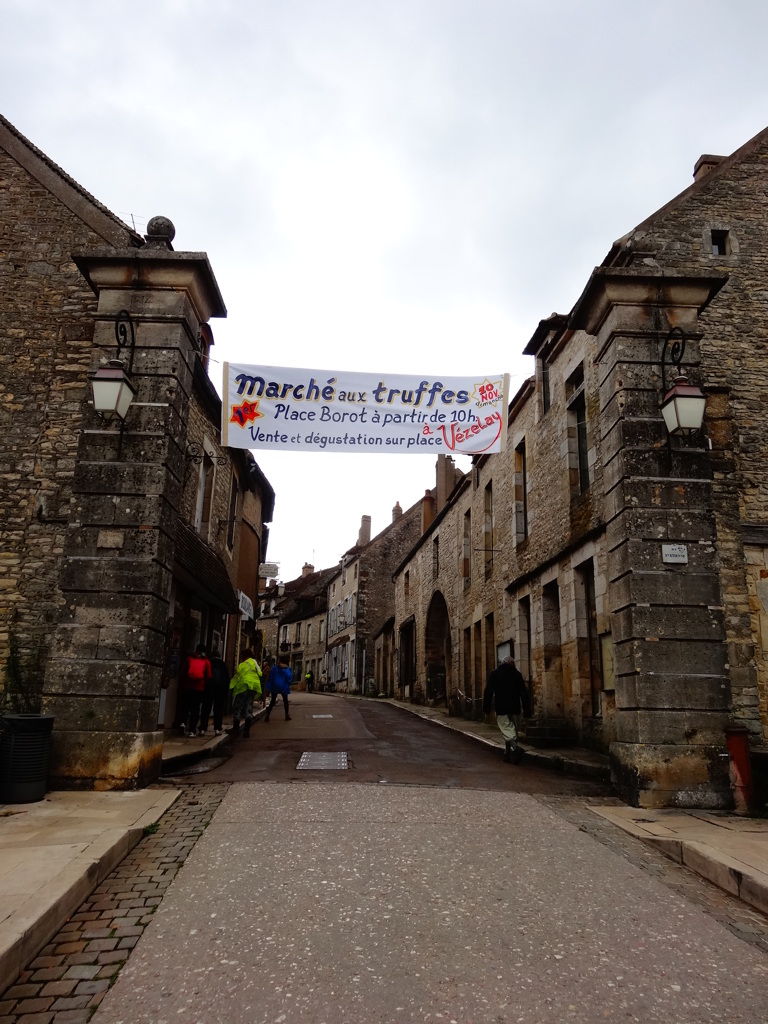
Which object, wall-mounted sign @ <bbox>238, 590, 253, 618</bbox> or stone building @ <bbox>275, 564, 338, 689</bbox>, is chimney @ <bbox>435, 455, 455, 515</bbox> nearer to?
wall-mounted sign @ <bbox>238, 590, 253, 618</bbox>

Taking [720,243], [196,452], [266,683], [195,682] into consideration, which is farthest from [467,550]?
[195,682]

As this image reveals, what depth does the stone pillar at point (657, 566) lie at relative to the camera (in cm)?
637

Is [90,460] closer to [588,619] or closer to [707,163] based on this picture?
[588,619]

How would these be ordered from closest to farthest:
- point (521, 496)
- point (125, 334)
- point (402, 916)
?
point (402, 916)
point (125, 334)
point (521, 496)

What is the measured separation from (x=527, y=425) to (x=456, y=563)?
6.50 m

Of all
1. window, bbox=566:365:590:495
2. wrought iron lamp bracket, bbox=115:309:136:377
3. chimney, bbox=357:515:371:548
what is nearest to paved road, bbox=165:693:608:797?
wrought iron lamp bracket, bbox=115:309:136:377

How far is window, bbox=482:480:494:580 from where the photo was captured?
1797 cm

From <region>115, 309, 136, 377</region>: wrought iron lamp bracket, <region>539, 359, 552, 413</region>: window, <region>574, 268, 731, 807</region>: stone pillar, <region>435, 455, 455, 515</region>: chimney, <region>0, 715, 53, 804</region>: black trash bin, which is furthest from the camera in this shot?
<region>435, 455, 455, 515</region>: chimney

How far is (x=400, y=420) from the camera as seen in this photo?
26.5ft

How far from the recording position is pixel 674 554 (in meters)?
6.77

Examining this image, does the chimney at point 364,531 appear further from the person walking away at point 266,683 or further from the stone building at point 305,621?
the person walking away at point 266,683

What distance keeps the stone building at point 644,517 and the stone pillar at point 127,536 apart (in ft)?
13.9

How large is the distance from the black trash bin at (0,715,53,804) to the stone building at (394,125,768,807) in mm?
4931

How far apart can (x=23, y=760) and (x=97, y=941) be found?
9.97 feet
